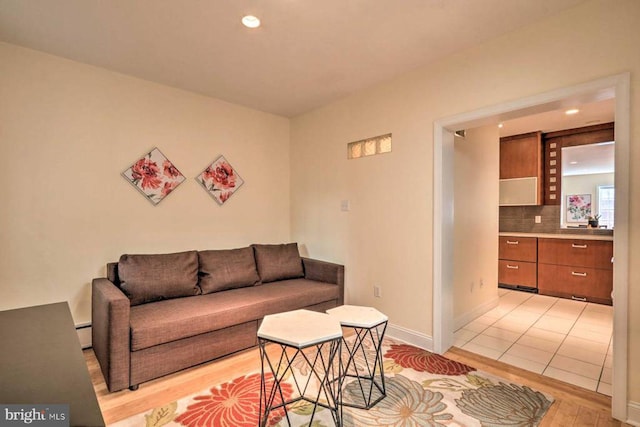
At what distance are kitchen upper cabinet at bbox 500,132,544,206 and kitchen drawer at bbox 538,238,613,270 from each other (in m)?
0.71

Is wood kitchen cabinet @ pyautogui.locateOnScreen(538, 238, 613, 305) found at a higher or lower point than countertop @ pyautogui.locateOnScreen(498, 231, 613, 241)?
lower

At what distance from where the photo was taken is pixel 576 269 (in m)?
4.39

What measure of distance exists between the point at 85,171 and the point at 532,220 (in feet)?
20.0

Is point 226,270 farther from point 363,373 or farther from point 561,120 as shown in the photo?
point 561,120

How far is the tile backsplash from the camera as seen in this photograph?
4844 mm

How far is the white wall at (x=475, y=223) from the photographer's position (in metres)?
3.35

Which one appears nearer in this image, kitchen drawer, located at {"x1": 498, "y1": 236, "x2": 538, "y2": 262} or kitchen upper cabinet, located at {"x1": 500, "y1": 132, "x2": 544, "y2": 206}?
kitchen drawer, located at {"x1": 498, "y1": 236, "x2": 538, "y2": 262}

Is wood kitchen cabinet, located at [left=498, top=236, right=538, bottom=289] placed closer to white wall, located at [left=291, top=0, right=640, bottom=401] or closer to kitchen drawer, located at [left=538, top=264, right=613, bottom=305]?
kitchen drawer, located at [left=538, top=264, right=613, bottom=305]

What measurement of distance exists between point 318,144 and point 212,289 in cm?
213

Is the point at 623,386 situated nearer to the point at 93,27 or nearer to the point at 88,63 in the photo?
the point at 93,27

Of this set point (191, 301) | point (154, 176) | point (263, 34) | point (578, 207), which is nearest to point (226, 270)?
point (191, 301)

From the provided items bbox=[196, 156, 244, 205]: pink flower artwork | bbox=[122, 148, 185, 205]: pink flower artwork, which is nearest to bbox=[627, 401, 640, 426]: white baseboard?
bbox=[196, 156, 244, 205]: pink flower artwork

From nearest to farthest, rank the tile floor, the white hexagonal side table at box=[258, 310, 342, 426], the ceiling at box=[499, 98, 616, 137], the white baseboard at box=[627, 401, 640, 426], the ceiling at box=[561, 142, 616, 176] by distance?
the white hexagonal side table at box=[258, 310, 342, 426]
the white baseboard at box=[627, 401, 640, 426]
the tile floor
the ceiling at box=[499, 98, 616, 137]
the ceiling at box=[561, 142, 616, 176]

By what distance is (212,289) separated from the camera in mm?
3096
